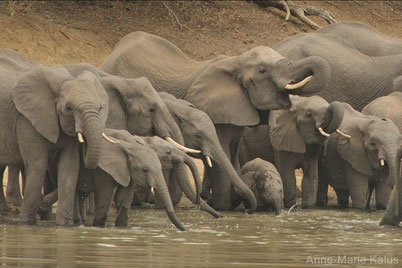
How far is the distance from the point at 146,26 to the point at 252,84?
352 inches

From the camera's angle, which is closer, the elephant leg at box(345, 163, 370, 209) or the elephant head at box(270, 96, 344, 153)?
the elephant head at box(270, 96, 344, 153)

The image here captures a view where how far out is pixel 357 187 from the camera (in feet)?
57.7

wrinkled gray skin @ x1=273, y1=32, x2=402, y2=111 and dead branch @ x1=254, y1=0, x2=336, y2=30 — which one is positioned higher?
dead branch @ x1=254, y1=0, x2=336, y2=30

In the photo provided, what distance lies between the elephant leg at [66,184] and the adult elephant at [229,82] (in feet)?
9.02

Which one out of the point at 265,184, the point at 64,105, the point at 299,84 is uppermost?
the point at 299,84

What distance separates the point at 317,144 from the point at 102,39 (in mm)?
7334

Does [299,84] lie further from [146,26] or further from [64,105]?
[146,26]

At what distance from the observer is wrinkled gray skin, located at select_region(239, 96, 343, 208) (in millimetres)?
17359

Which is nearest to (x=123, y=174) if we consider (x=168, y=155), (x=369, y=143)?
(x=168, y=155)

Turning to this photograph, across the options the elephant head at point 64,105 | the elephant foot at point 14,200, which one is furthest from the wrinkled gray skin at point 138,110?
the elephant foot at point 14,200

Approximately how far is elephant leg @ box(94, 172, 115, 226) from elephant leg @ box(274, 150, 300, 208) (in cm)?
418

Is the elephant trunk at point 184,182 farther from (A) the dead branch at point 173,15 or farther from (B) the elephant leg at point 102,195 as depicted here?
(A) the dead branch at point 173,15

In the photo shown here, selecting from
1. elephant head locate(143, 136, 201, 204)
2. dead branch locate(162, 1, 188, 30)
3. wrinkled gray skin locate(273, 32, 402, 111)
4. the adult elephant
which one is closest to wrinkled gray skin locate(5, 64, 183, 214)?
elephant head locate(143, 136, 201, 204)

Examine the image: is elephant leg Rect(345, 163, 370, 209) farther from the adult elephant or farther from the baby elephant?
the adult elephant
